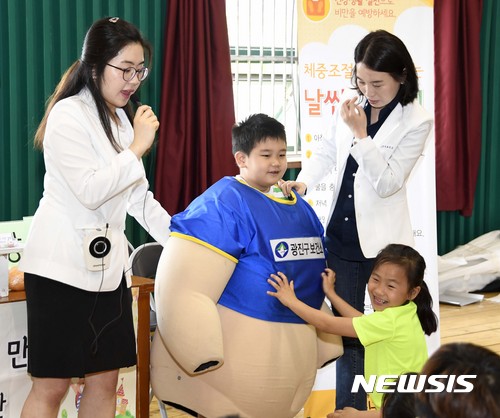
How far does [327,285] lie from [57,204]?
87 centimetres

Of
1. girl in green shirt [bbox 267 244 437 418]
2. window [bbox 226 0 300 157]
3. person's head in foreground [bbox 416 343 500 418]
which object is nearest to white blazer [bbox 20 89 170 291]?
girl in green shirt [bbox 267 244 437 418]

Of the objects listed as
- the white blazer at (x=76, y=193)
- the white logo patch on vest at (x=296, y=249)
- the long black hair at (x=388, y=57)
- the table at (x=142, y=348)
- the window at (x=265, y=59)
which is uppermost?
the window at (x=265, y=59)

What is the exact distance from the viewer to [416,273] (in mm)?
2408

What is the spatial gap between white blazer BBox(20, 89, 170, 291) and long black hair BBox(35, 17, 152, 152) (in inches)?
1.0

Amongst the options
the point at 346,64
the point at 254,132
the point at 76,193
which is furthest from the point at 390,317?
the point at 346,64

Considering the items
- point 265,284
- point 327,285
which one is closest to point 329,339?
point 327,285

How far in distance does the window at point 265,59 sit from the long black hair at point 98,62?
299 centimetres

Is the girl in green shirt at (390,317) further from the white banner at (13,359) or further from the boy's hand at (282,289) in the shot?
the white banner at (13,359)

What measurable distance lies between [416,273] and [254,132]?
66 cm

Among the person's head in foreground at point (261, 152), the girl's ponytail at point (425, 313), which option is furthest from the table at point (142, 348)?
the girl's ponytail at point (425, 313)

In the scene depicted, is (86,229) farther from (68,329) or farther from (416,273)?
(416,273)

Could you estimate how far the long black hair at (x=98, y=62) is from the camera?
7.26 ft

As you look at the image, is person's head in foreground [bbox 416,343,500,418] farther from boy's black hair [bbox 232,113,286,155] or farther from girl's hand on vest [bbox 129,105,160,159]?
boy's black hair [bbox 232,113,286,155]

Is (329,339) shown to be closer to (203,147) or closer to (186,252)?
(186,252)
